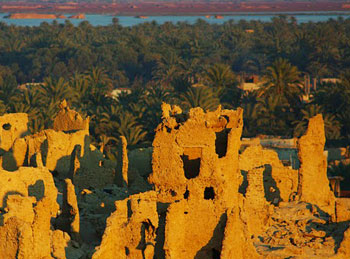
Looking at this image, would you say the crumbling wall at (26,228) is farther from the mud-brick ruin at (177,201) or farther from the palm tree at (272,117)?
the palm tree at (272,117)

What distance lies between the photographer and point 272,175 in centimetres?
4062

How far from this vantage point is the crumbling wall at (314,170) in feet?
130

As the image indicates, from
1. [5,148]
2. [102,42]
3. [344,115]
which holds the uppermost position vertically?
[5,148]

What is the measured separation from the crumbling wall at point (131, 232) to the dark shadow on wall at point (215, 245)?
1.44 meters

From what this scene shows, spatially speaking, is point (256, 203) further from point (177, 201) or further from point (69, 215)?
point (69, 215)

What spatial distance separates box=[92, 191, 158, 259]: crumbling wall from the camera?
29.4m

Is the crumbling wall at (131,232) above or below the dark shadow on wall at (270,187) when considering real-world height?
above

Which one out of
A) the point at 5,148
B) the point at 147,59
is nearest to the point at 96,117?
the point at 5,148

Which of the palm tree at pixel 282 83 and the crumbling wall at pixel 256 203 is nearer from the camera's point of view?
the crumbling wall at pixel 256 203

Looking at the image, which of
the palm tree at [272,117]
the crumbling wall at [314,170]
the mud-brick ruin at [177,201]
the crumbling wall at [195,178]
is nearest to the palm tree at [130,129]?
the palm tree at [272,117]

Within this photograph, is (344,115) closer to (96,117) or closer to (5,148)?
(96,117)

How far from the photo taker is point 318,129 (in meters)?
40.2

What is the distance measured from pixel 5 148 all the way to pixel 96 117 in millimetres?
28004

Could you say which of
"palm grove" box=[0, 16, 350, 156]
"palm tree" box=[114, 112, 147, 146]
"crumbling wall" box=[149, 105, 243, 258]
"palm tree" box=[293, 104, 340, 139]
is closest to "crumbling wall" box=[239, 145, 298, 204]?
"crumbling wall" box=[149, 105, 243, 258]
